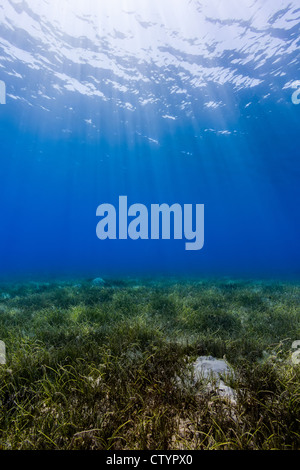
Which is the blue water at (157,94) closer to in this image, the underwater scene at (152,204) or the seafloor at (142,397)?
the underwater scene at (152,204)

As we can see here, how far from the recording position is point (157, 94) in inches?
1240

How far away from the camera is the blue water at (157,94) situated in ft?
69.6

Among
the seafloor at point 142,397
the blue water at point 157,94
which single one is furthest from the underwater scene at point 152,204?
the blue water at point 157,94

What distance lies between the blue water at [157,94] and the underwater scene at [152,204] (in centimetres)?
19

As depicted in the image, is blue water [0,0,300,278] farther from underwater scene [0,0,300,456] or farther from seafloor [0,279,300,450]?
seafloor [0,279,300,450]

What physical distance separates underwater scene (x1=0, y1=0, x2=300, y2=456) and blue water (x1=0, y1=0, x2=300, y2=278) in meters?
0.19

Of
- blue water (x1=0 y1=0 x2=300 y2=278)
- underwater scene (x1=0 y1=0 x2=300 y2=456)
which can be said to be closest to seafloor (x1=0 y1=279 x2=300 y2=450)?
underwater scene (x1=0 y1=0 x2=300 y2=456)

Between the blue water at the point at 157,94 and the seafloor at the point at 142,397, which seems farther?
the blue water at the point at 157,94

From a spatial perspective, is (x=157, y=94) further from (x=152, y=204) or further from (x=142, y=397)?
(x=142, y=397)

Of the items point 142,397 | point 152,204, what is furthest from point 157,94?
point 142,397

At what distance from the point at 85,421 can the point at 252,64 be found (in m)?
30.9

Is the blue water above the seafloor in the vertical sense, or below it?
above

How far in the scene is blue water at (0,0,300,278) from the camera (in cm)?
2120

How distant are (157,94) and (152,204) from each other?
2311 cm
